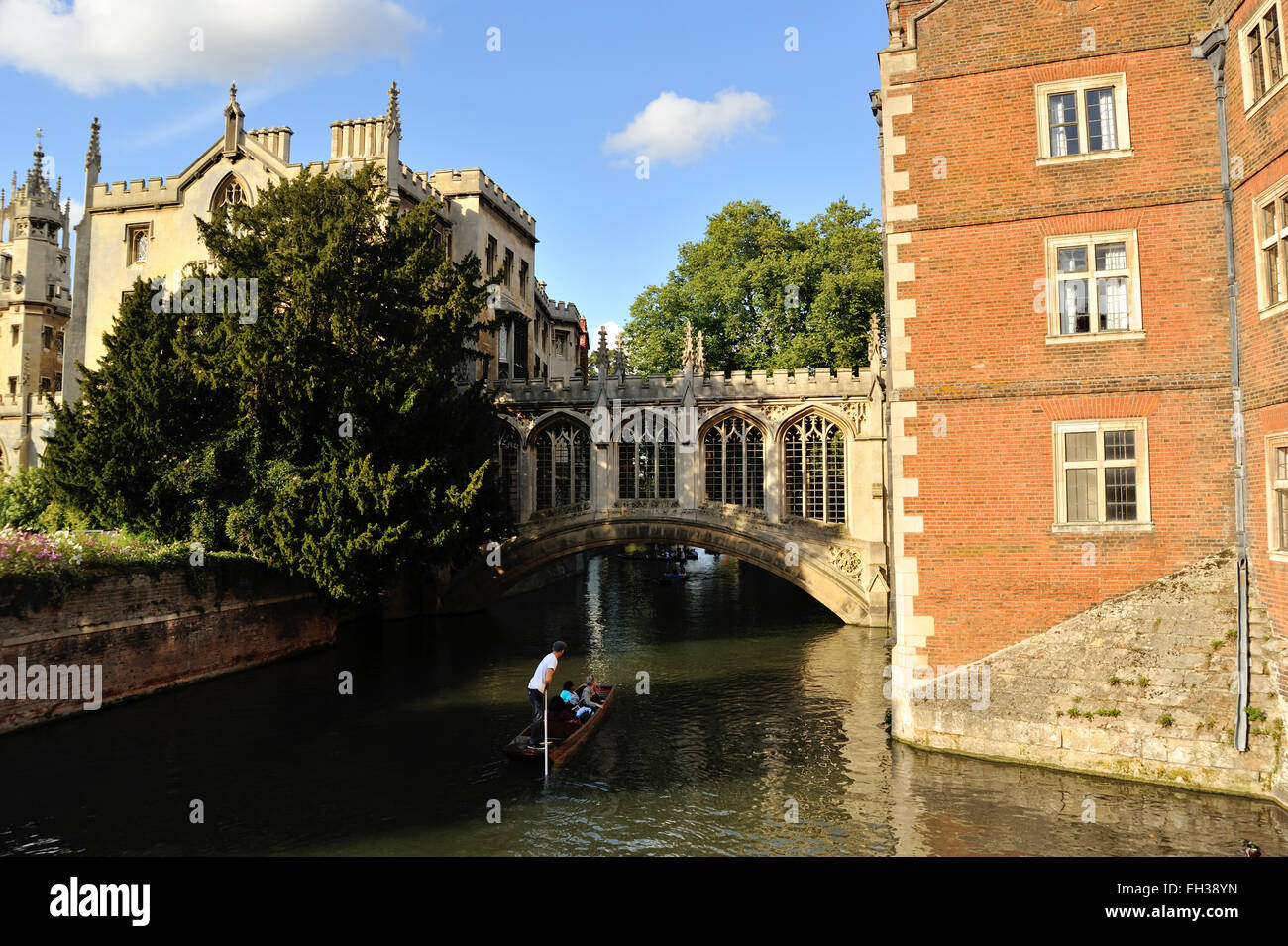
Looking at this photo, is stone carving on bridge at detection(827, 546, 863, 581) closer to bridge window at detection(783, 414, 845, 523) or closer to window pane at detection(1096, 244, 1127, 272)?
bridge window at detection(783, 414, 845, 523)

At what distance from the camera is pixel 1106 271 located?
1280 cm

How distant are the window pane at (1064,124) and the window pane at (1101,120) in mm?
Result: 183

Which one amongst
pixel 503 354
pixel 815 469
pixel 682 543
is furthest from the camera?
pixel 503 354

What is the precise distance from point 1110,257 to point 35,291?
49.9 metres

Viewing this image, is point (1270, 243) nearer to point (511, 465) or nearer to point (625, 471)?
point (625, 471)

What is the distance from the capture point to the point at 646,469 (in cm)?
2989

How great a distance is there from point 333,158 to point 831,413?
19092mm

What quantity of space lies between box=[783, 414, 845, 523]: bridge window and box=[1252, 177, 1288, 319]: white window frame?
667 inches

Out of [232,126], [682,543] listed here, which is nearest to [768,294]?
[682,543]

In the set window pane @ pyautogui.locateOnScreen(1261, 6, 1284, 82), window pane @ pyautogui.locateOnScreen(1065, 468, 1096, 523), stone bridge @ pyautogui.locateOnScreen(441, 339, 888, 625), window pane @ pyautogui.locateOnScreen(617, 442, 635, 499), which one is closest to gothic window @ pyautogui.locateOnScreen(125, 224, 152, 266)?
stone bridge @ pyautogui.locateOnScreen(441, 339, 888, 625)

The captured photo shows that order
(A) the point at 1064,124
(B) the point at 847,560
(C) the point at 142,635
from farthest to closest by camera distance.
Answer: (B) the point at 847,560
(C) the point at 142,635
(A) the point at 1064,124

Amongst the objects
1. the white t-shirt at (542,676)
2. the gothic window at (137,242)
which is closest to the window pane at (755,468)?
the white t-shirt at (542,676)
